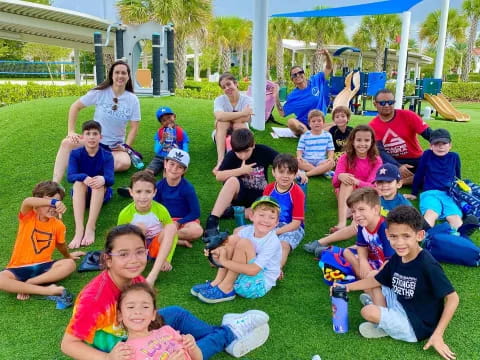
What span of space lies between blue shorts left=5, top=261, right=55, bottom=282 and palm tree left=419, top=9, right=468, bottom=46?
42168 millimetres

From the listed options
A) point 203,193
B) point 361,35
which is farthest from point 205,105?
point 361,35

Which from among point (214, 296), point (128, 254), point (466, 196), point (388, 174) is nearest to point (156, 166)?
point (214, 296)

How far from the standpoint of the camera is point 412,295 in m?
2.76

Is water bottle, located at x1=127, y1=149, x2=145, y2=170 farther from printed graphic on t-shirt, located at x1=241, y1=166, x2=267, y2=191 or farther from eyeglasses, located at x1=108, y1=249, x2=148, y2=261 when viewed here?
eyeglasses, located at x1=108, y1=249, x2=148, y2=261

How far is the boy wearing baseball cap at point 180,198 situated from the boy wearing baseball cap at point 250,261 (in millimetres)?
842

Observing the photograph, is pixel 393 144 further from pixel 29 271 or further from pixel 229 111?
pixel 29 271

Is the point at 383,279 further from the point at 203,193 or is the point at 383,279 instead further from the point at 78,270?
the point at 203,193

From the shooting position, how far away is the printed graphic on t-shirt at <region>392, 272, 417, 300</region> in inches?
108

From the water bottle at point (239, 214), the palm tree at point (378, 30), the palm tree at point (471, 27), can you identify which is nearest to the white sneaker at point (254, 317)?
the water bottle at point (239, 214)

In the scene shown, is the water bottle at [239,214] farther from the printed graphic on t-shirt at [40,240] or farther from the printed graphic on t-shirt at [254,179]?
the printed graphic on t-shirt at [40,240]

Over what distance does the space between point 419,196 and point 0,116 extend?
7.89 meters

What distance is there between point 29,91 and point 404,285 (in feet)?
51.8

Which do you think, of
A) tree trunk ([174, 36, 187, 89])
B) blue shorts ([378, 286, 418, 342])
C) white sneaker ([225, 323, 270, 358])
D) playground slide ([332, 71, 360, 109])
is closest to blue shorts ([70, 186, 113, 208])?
white sneaker ([225, 323, 270, 358])

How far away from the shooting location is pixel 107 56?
2727cm
